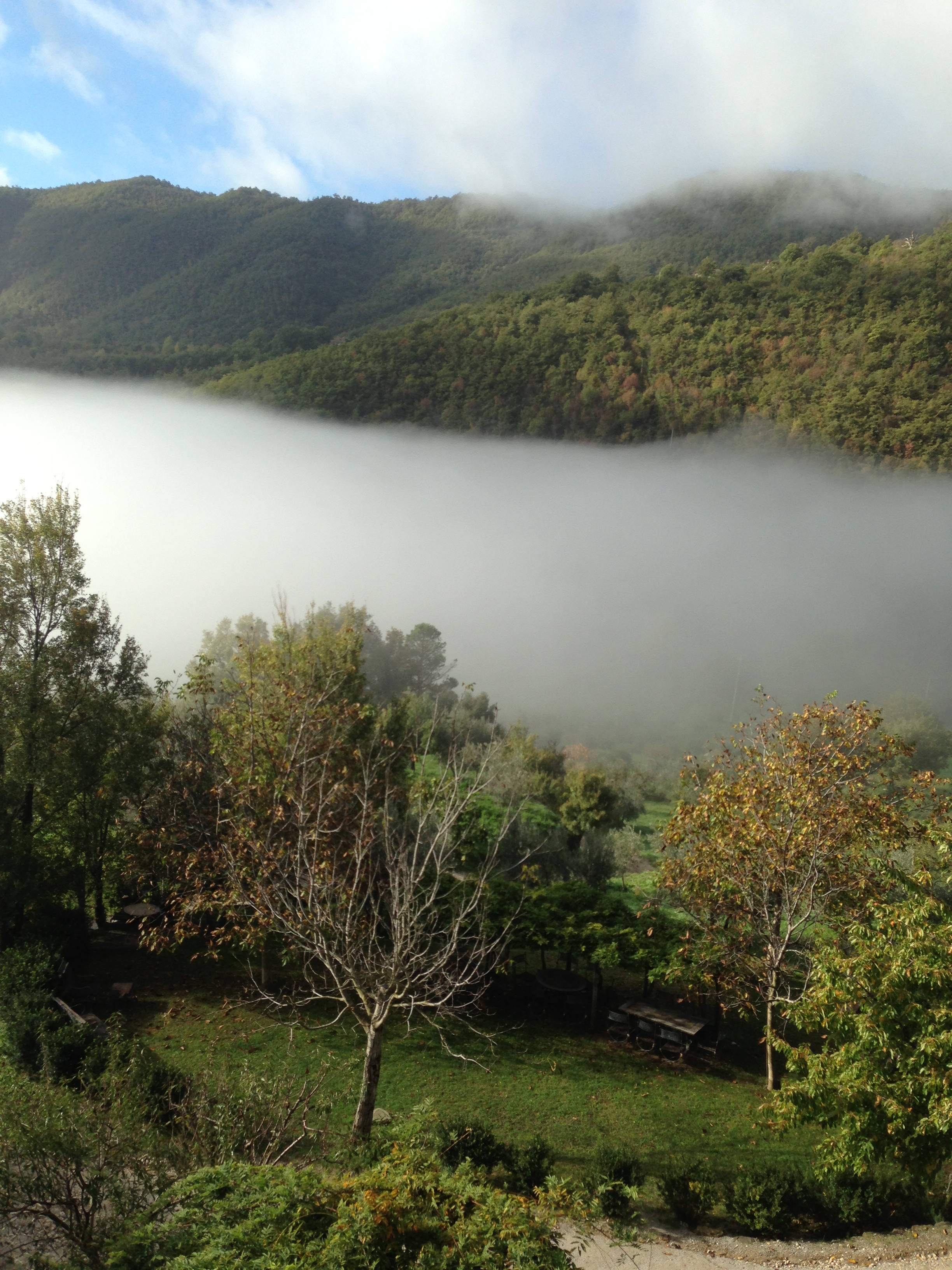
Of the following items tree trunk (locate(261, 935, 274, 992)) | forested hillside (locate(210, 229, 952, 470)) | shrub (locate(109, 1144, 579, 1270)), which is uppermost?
forested hillside (locate(210, 229, 952, 470))

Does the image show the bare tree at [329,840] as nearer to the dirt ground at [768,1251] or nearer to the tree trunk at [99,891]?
the tree trunk at [99,891]

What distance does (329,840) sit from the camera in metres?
14.4

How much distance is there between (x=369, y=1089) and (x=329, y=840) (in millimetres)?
6054

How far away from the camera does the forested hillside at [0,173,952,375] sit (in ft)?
275

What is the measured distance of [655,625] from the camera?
215ft

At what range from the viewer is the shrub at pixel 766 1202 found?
29.7 feet

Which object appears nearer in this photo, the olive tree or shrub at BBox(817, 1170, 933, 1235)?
shrub at BBox(817, 1170, 933, 1235)

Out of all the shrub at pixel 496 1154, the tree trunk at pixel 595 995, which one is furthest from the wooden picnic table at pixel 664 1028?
the shrub at pixel 496 1154

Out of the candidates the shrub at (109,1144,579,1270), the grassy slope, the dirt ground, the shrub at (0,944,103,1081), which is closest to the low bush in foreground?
the dirt ground

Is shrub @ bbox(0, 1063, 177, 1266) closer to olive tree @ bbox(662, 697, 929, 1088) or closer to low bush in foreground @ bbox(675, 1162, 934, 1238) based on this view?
low bush in foreground @ bbox(675, 1162, 934, 1238)

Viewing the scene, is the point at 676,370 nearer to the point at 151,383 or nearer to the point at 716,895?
the point at 151,383

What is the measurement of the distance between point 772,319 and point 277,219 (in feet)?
221

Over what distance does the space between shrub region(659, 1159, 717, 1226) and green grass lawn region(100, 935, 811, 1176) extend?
3.01 feet

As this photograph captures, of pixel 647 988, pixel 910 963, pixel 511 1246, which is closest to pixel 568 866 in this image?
pixel 647 988
